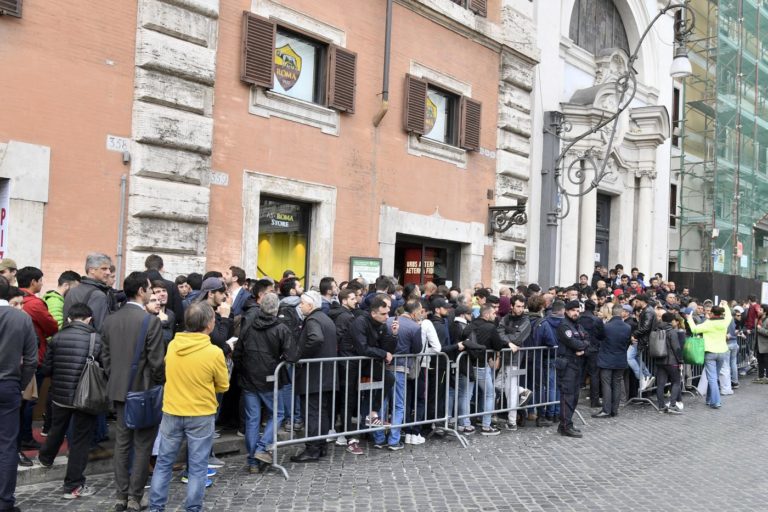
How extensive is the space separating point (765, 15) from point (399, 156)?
1004 inches

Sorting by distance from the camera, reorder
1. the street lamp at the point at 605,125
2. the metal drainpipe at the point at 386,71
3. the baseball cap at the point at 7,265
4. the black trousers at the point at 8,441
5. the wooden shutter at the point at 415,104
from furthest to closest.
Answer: the street lamp at the point at 605,125
the wooden shutter at the point at 415,104
the metal drainpipe at the point at 386,71
the baseball cap at the point at 7,265
the black trousers at the point at 8,441

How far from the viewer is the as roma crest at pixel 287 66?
502 inches

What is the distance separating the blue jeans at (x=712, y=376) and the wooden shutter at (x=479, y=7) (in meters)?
8.49

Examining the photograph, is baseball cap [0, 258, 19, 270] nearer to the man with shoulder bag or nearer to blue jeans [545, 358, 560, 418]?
the man with shoulder bag

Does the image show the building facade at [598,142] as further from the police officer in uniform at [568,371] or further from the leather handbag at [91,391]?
the leather handbag at [91,391]

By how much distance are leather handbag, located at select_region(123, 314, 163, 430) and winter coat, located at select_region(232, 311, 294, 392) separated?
1.39 m

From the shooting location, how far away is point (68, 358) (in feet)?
21.4

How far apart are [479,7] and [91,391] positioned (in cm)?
1304

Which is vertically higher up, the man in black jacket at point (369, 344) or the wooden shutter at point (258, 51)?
the wooden shutter at point (258, 51)

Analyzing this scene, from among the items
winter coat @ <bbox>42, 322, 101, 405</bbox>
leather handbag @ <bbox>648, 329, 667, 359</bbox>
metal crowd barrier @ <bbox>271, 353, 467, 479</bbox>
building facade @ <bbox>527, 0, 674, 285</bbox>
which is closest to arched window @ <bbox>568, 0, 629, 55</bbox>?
building facade @ <bbox>527, 0, 674, 285</bbox>

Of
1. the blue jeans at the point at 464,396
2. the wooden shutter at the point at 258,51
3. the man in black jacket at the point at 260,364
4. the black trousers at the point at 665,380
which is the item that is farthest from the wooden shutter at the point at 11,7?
the black trousers at the point at 665,380

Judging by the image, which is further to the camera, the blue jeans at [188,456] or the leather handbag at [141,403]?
the leather handbag at [141,403]

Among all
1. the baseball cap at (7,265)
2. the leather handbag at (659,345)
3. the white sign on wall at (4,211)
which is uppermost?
the white sign on wall at (4,211)

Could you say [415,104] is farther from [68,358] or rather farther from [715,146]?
[715,146]
